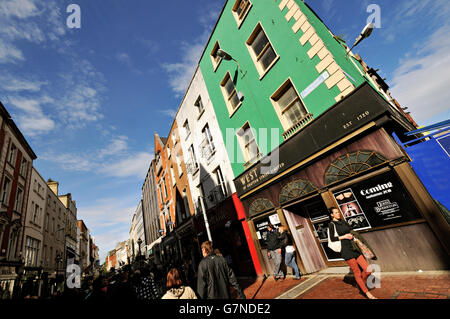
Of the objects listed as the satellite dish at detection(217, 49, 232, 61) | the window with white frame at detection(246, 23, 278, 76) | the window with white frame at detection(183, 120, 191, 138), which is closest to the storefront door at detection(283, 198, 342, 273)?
the window with white frame at detection(246, 23, 278, 76)

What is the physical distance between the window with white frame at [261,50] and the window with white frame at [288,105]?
145 centimetres

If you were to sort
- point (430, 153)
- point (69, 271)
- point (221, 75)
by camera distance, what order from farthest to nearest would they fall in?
point (69, 271) → point (221, 75) → point (430, 153)

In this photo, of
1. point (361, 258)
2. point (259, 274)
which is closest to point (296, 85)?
point (361, 258)

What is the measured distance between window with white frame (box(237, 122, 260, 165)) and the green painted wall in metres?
0.33

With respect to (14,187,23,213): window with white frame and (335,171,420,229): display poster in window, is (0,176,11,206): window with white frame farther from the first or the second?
(335,171,420,229): display poster in window

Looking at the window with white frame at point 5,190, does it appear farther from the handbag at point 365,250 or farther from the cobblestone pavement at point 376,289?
the handbag at point 365,250

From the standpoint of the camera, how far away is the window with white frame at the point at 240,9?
11.1 m

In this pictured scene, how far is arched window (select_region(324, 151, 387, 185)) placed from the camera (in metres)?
5.73

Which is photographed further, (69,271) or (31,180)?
(69,271)

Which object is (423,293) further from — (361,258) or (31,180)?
(31,180)

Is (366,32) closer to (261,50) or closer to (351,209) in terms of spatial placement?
(261,50)

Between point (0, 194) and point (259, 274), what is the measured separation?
18955mm

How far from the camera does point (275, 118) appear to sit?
9.25 m

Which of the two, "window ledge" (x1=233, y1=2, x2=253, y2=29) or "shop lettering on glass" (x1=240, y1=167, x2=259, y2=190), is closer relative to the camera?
"shop lettering on glass" (x1=240, y1=167, x2=259, y2=190)
